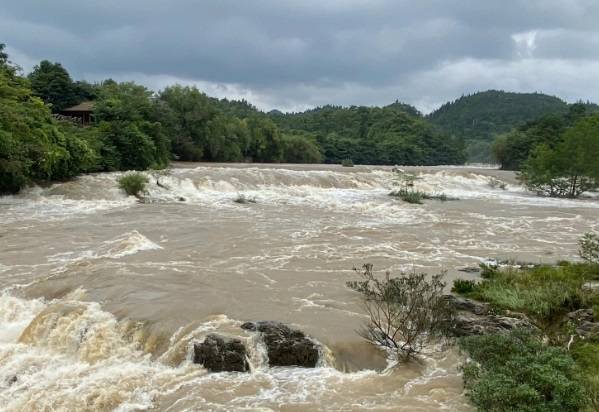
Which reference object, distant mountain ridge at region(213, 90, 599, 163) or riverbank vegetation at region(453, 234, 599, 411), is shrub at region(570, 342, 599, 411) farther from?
distant mountain ridge at region(213, 90, 599, 163)

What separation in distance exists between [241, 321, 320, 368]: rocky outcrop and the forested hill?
13905cm

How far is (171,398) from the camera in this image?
6.11m

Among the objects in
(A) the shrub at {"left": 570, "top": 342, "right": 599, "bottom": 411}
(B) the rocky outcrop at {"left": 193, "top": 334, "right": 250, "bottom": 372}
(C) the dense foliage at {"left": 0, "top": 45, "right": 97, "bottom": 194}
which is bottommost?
(B) the rocky outcrop at {"left": 193, "top": 334, "right": 250, "bottom": 372}

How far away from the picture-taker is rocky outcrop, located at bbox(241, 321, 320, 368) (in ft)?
23.1

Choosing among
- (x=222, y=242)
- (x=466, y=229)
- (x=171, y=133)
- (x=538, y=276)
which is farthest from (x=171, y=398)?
(x=171, y=133)

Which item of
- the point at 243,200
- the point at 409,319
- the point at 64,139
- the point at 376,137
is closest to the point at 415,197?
the point at 243,200

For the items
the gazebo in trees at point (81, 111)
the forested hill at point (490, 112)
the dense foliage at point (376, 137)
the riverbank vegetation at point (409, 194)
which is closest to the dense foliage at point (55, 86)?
the gazebo in trees at point (81, 111)

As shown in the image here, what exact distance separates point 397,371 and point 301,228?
1141 centimetres

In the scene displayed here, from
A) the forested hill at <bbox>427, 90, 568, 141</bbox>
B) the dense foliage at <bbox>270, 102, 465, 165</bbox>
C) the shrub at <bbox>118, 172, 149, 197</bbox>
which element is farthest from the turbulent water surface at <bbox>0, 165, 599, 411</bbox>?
the forested hill at <bbox>427, 90, 568, 141</bbox>

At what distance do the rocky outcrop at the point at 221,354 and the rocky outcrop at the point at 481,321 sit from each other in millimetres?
3060

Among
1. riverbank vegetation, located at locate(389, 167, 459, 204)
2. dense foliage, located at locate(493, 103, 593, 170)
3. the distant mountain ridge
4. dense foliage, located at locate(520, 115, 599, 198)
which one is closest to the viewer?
riverbank vegetation, located at locate(389, 167, 459, 204)

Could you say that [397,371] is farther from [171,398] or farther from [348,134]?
[348,134]

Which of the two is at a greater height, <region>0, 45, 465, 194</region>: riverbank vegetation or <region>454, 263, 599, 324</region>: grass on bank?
<region>0, 45, 465, 194</region>: riverbank vegetation

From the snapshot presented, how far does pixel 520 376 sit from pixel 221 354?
11.9 feet
